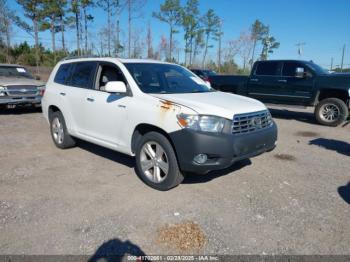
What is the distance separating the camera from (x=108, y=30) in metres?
26.6

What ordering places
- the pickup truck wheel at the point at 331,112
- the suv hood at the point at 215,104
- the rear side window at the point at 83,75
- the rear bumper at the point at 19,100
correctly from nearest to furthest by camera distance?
the suv hood at the point at 215,104
the rear side window at the point at 83,75
the pickup truck wheel at the point at 331,112
the rear bumper at the point at 19,100

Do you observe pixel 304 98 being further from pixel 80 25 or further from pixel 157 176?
pixel 80 25

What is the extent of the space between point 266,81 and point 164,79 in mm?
6742

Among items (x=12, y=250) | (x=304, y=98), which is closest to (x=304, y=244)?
(x=12, y=250)

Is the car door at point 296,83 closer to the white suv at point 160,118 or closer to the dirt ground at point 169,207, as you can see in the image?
the dirt ground at point 169,207

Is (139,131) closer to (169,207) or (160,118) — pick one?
(160,118)

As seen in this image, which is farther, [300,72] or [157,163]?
[300,72]

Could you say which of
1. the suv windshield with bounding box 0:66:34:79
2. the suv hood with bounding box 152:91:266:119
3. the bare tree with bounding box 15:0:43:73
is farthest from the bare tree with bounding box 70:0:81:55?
the suv hood with bounding box 152:91:266:119

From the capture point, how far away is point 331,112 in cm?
937

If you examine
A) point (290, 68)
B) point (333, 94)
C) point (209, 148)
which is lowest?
point (209, 148)

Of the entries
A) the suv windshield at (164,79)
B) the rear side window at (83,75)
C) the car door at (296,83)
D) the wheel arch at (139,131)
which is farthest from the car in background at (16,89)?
the car door at (296,83)

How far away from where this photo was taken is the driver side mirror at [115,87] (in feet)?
14.1

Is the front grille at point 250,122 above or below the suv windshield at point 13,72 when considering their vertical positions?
below

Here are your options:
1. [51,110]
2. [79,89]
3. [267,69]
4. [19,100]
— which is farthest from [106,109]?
[267,69]
